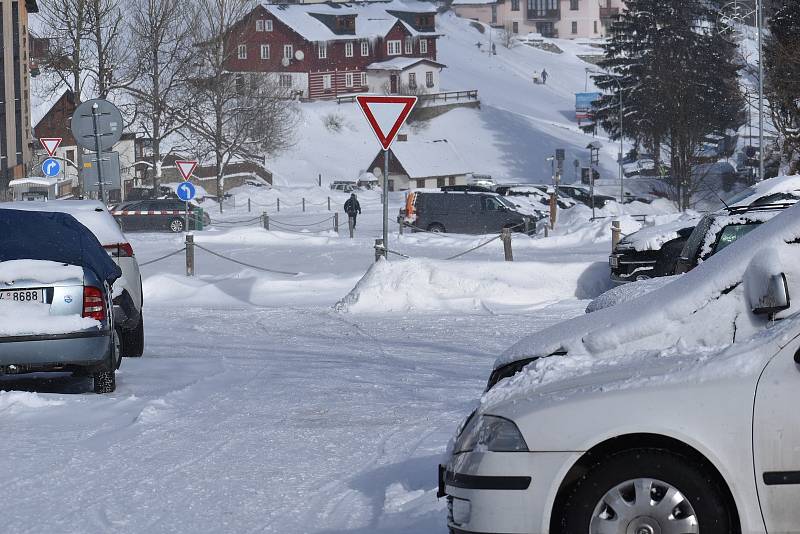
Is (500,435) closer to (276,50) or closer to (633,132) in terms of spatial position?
(633,132)

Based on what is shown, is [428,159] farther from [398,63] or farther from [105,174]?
[105,174]

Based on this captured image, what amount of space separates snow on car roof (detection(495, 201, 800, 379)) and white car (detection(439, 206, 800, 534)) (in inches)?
13.7

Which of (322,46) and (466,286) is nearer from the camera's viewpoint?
(466,286)

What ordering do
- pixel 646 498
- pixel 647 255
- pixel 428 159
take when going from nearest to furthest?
1. pixel 646 498
2. pixel 647 255
3. pixel 428 159

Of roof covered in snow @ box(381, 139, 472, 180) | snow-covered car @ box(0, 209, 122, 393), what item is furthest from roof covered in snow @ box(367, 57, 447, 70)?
snow-covered car @ box(0, 209, 122, 393)

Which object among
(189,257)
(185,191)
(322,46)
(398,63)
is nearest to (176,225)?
(185,191)

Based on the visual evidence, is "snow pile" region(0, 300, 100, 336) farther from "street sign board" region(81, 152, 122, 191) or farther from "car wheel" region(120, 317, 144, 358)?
"street sign board" region(81, 152, 122, 191)

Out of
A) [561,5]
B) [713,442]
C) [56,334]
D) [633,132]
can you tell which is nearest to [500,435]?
[713,442]

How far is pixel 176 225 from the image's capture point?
5109 cm

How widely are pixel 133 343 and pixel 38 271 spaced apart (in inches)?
→ 149

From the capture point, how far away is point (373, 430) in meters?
9.02

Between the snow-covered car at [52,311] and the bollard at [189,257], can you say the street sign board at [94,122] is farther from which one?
the snow-covered car at [52,311]

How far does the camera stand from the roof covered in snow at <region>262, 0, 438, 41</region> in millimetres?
122500

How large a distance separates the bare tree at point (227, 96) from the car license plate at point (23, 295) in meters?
56.5
